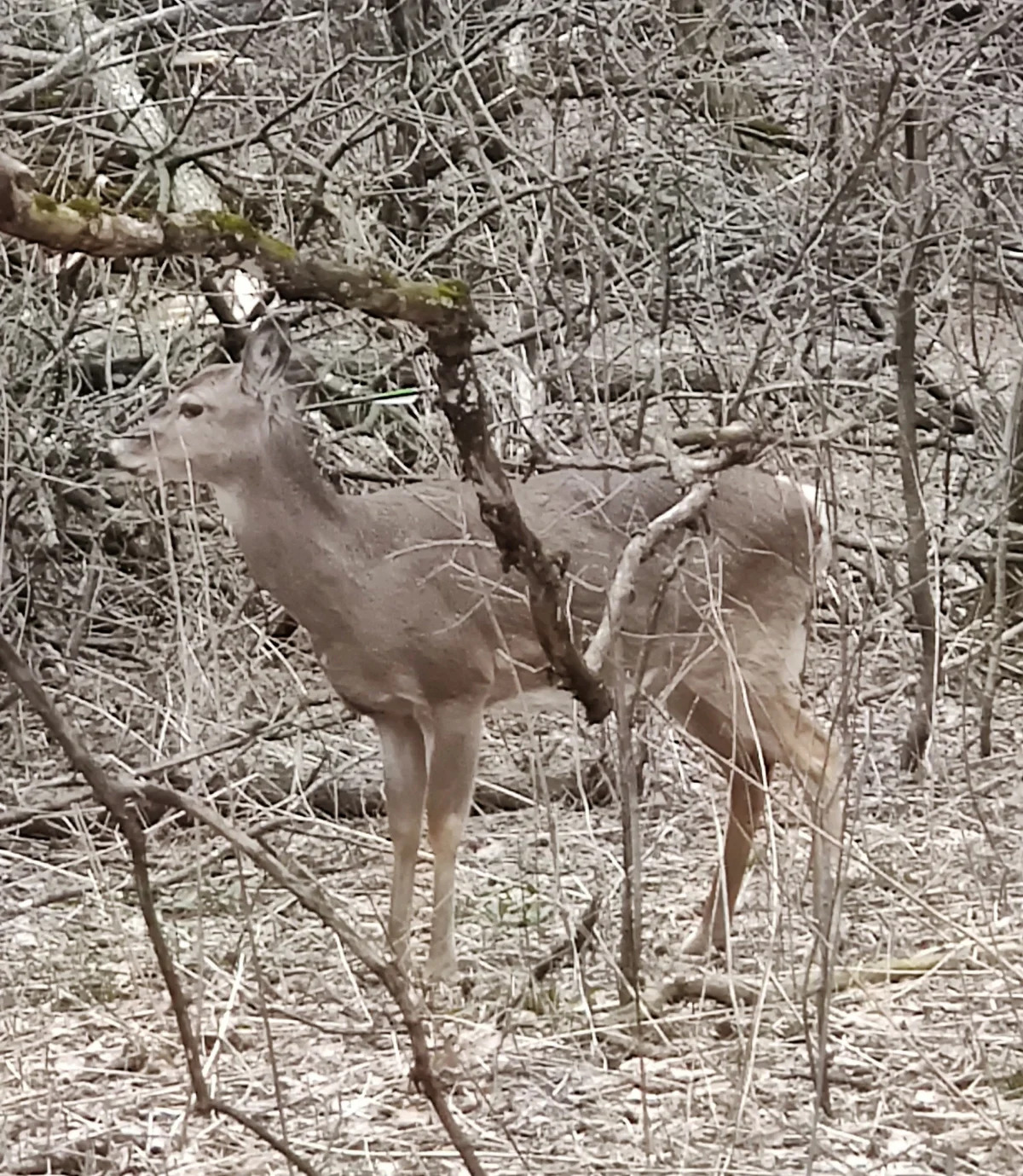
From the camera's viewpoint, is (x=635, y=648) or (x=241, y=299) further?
(x=241, y=299)

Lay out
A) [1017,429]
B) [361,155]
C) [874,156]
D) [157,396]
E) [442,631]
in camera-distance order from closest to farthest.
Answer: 1. [442,631]
2. [874,156]
3. [1017,429]
4. [157,396]
5. [361,155]

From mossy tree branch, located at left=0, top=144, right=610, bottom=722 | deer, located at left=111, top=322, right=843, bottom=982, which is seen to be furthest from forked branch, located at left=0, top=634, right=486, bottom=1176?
deer, located at left=111, top=322, right=843, bottom=982

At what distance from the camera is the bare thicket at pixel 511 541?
4172mm

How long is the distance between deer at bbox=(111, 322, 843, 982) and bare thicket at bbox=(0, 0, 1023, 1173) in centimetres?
23

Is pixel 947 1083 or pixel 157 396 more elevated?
pixel 157 396

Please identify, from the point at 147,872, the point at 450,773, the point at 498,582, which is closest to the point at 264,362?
the point at 498,582

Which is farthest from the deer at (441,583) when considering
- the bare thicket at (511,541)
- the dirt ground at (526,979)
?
the dirt ground at (526,979)

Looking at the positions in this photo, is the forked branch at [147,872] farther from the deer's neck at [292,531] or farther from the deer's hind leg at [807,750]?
the deer's neck at [292,531]

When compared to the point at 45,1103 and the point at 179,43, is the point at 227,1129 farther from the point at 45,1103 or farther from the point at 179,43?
the point at 179,43

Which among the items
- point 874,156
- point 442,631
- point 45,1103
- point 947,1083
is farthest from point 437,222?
point 947,1083

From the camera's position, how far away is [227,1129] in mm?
4070

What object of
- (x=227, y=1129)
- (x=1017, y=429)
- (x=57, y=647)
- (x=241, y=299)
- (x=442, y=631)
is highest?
(x=241, y=299)

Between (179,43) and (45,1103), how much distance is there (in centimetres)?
434

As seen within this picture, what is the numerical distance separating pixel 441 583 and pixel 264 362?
0.88 meters
